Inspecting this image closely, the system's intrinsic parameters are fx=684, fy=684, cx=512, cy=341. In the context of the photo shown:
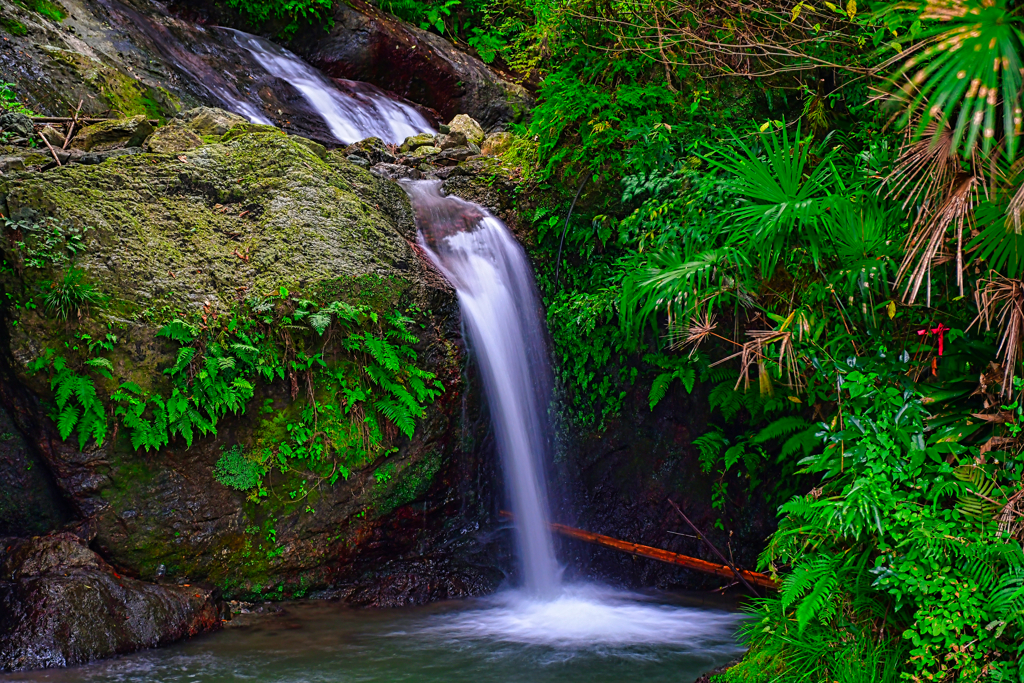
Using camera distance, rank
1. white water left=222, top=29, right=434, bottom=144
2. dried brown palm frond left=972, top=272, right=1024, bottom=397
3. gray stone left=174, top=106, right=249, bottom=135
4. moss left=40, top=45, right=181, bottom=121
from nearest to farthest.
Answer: dried brown palm frond left=972, top=272, right=1024, bottom=397 → gray stone left=174, top=106, right=249, bottom=135 → moss left=40, top=45, right=181, bottom=121 → white water left=222, top=29, right=434, bottom=144

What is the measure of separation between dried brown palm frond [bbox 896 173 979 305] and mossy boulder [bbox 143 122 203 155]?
5.77 m

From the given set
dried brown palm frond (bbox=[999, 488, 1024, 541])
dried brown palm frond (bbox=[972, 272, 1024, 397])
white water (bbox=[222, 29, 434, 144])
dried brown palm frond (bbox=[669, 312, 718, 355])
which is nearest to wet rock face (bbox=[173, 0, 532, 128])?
white water (bbox=[222, 29, 434, 144])

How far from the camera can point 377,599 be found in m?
5.40

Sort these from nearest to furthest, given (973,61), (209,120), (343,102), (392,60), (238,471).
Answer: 1. (973,61)
2. (238,471)
3. (209,120)
4. (343,102)
5. (392,60)

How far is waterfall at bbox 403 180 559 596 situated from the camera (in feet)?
19.5

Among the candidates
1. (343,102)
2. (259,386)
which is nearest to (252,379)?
(259,386)

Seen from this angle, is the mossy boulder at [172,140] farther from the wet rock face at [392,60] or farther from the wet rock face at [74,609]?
the wet rock face at [392,60]

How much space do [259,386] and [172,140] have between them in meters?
2.79

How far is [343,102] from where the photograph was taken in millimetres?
11305

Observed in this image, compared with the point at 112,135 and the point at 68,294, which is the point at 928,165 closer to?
the point at 68,294

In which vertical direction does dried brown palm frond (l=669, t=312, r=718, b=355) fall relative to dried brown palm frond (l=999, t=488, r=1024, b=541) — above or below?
above

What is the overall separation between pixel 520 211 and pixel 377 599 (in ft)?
13.0

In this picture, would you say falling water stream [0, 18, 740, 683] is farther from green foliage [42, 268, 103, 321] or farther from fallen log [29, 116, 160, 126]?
fallen log [29, 116, 160, 126]

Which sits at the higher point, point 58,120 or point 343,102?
point 343,102
